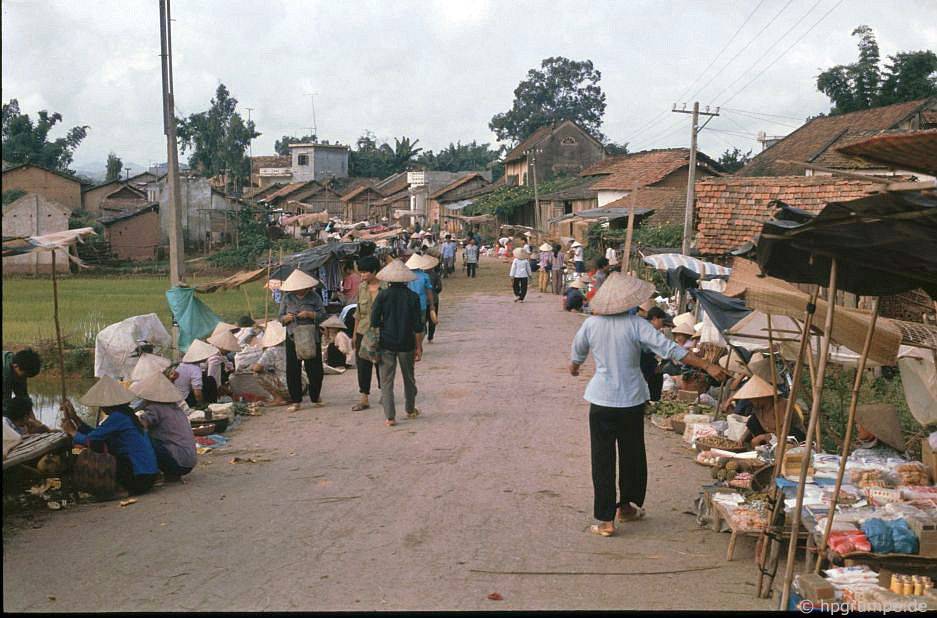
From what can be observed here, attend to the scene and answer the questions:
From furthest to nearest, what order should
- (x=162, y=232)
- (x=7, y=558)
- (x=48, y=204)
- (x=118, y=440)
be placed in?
1. (x=162, y=232)
2. (x=48, y=204)
3. (x=118, y=440)
4. (x=7, y=558)

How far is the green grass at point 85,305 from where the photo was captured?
2027 centimetres

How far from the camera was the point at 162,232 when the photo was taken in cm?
4397

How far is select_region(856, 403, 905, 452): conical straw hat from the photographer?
8281 mm

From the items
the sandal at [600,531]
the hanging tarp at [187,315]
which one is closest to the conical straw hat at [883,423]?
the sandal at [600,531]

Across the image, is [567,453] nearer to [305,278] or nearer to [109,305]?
[305,278]

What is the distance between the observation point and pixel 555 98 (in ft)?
276

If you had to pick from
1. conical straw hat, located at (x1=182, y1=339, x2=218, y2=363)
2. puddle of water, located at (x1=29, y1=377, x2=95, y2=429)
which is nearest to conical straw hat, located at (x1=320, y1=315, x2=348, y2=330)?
conical straw hat, located at (x1=182, y1=339, x2=218, y2=363)

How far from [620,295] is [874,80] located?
118 feet

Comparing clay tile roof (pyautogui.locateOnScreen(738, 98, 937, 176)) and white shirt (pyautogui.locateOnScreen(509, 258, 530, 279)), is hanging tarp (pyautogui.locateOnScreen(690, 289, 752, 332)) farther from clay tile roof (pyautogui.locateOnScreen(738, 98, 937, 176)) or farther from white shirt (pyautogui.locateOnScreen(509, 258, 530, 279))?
clay tile roof (pyautogui.locateOnScreen(738, 98, 937, 176))

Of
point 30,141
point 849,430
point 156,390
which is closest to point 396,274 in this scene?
point 156,390

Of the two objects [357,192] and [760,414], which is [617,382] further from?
[357,192]

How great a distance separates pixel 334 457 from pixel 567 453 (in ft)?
7.37

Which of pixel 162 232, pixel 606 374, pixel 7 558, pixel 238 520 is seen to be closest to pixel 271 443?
pixel 238 520

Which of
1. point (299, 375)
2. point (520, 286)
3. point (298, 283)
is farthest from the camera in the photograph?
point (520, 286)
